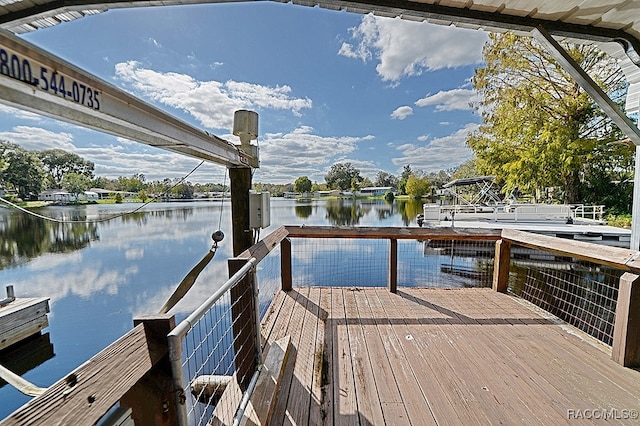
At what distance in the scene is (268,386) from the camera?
1460mm

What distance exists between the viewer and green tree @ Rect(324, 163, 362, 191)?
162ft

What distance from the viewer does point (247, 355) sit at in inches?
59.6

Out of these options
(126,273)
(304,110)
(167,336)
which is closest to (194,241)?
(126,273)

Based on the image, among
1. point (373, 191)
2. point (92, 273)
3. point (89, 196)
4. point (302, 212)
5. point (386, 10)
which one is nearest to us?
point (386, 10)

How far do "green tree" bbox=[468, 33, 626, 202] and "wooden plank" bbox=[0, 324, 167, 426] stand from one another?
43.3ft

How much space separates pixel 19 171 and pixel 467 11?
3072mm

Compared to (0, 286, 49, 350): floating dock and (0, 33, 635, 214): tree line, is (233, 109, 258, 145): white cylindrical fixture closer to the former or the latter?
(0, 286, 49, 350): floating dock

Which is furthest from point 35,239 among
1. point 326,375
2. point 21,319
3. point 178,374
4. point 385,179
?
point 385,179

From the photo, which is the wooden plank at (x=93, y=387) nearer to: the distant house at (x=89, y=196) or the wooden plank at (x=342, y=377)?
the wooden plank at (x=342, y=377)

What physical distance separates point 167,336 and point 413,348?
5.94ft

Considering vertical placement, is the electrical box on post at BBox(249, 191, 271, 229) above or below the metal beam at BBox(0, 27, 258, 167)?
below

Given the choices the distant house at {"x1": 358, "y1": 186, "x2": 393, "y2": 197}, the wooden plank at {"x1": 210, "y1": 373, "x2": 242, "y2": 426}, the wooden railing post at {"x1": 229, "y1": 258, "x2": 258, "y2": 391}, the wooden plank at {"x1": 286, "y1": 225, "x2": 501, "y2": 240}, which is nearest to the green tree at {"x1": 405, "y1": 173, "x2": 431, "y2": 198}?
the distant house at {"x1": 358, "y1": 186, "x2": 393, "y2": 197}

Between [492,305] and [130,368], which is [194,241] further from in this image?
[130,368]

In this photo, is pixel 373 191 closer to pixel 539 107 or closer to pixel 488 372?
pixel 539 107
